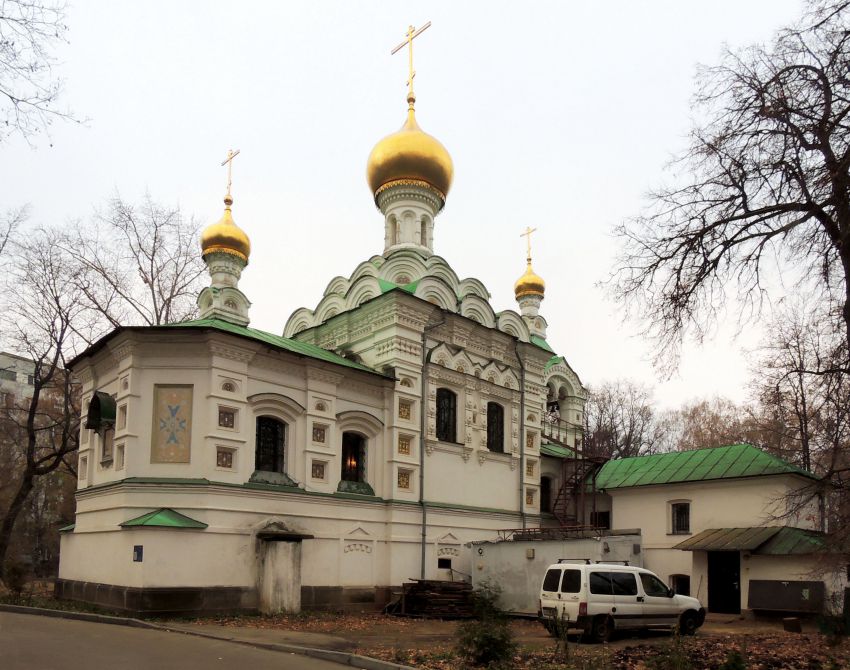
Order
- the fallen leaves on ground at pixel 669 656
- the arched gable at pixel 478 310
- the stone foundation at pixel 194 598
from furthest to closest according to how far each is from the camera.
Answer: the arched gable at pixel 478 310 < the stone foundation at pixel 194 598 < the fallen leaves on ground at pixel 669 656

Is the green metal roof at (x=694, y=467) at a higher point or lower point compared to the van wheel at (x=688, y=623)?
higher

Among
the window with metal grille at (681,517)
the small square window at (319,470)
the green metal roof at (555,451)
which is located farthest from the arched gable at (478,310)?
Result: the window with metal grille at (681,517)

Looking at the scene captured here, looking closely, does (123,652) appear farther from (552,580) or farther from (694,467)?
(694,467)

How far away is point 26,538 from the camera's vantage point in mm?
42094

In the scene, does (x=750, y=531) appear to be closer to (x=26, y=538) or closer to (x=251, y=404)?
(x=251, y=404)

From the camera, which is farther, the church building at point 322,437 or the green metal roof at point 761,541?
the green metal roof at point 761,541

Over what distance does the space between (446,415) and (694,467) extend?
314 inches

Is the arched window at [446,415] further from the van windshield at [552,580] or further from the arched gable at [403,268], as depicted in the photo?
the van windshield at [552,580]

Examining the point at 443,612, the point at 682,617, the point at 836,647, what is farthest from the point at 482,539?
the point at 836,647

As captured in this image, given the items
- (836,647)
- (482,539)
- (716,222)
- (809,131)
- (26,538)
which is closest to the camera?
(809,131)

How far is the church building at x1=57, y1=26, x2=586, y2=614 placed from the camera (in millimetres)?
17438

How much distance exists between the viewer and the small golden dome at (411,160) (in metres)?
26.5

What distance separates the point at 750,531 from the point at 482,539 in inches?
295

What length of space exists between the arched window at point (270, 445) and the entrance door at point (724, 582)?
494 inches
